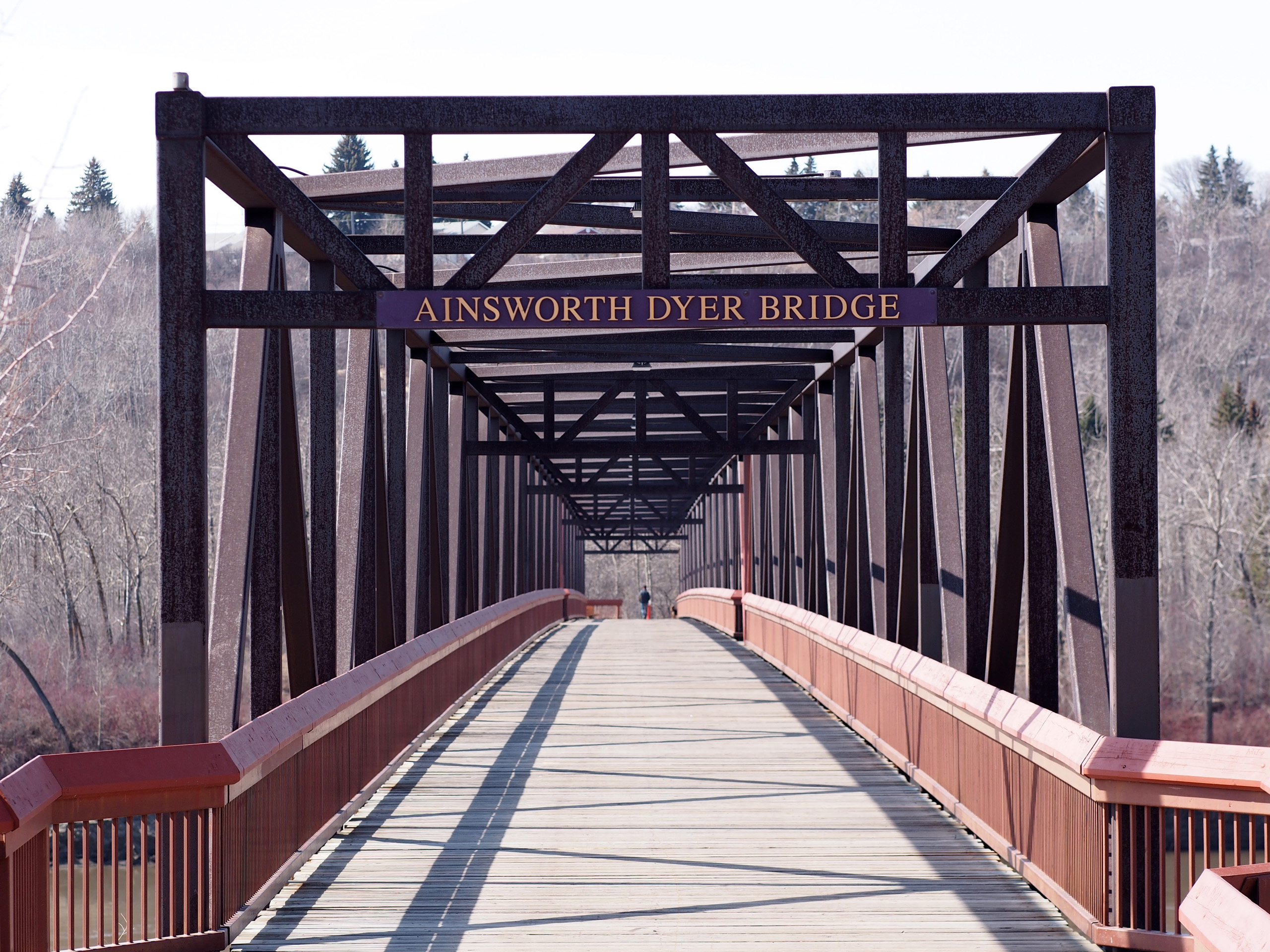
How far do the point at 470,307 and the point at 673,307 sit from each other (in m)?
1.24

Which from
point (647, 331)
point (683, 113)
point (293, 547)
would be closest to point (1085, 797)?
point (683, 113)

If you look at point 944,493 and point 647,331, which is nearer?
point 647,331

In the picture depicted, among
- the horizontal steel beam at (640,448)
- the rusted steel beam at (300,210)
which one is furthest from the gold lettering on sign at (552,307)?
the horizontal steel beam at (640,448)

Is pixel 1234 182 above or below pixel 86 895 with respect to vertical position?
above

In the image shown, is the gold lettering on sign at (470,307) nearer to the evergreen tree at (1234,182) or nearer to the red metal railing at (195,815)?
the red metal railing at (195,815)

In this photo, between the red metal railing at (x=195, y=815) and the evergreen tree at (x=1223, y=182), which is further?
the evergreen tree at (x=1223, y=182)

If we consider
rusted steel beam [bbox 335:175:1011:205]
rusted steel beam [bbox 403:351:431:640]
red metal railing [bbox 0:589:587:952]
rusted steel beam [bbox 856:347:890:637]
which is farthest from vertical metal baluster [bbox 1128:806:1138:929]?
rusted steel beam [bbox 403:351:431:640]

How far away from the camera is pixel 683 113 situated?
8.52m

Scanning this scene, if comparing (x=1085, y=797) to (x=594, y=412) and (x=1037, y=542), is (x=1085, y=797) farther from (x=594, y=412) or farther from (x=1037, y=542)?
(x=594, y=412)

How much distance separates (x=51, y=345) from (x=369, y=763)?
9.11m

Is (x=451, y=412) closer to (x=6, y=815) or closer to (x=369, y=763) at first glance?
(x=369, y=763)

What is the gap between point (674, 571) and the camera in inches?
5089

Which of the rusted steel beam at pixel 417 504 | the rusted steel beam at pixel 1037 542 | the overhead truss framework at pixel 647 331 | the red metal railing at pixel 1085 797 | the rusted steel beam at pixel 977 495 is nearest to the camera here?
the red metal railing at pixel 1085 797

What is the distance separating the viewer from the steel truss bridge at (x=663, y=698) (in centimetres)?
573
